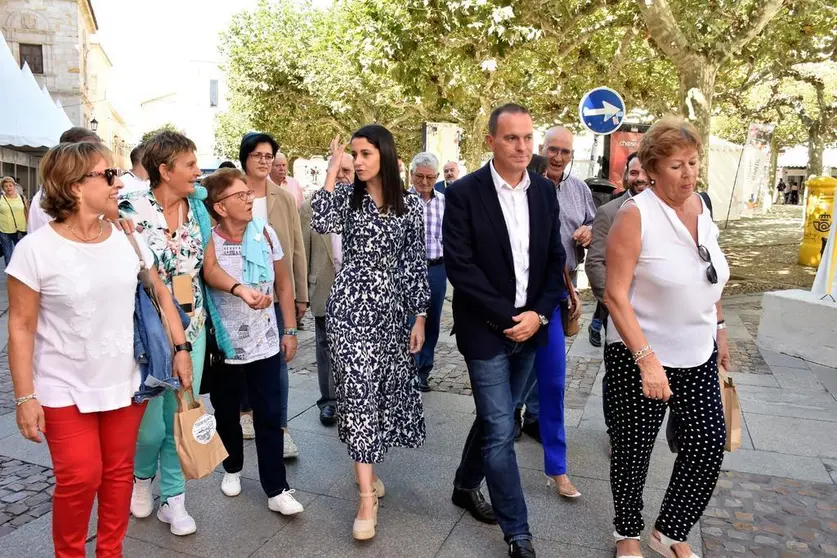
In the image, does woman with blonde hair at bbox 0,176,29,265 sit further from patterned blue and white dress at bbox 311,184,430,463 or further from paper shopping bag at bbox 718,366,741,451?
paper shopping bag at bbox 718,366,741,451

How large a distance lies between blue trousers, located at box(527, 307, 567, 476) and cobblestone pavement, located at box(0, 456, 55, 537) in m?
2.64

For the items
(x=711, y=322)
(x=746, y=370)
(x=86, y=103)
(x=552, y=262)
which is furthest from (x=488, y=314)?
(x=86, y=103)

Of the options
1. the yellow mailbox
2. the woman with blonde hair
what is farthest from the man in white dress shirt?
→ the yellow mailbox

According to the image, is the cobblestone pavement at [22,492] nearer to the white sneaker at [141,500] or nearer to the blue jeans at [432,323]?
the white sneaker at [141,500]

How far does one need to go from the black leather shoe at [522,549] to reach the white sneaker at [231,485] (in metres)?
1.57

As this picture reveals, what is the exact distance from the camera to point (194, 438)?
3.06 meters

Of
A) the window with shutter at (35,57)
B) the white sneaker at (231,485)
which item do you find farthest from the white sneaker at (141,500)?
the window with shutter at (35,57)

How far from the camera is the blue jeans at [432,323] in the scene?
19.6 ft

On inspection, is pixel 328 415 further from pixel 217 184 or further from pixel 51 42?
pixel 51 42

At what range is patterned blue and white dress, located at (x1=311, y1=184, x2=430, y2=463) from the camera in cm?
340

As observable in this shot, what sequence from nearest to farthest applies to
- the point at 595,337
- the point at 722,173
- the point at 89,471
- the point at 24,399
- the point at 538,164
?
1. the point at 24,399
2. the point at 89,471
3. the point at 538,164
4. the point at 595,337
5. the point at 722,173

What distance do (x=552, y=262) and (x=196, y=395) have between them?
1.82 metres

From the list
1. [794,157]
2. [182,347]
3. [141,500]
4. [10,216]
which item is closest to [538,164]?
[182,347]

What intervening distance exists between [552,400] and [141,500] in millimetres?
2219
